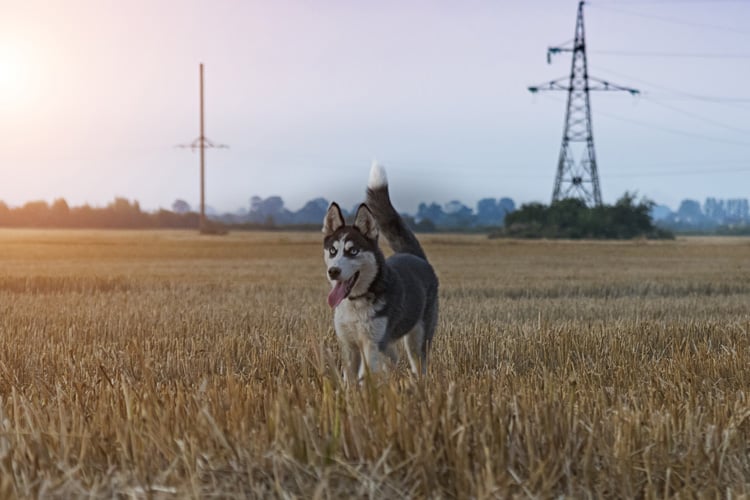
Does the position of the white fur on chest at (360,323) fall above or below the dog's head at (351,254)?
below

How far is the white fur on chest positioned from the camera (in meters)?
6.32

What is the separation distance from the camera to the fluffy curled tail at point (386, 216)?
7488 mm

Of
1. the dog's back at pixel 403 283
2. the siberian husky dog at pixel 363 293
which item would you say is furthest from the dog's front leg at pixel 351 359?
the dog's back at pixel 403 283

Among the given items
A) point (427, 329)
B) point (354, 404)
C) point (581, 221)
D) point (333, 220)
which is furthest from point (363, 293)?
point (581, 221)

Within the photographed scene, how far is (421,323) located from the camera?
7.49 metres

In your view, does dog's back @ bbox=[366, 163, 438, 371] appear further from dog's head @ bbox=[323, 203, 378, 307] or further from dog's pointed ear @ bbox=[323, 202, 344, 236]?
dog's pointed ear @ bbox=[323, 202, 344, 236]

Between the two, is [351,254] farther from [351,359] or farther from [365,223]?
[351,359]

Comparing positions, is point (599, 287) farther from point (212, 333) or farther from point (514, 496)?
point (514, 496)

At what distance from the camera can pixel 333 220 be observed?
6543 mm

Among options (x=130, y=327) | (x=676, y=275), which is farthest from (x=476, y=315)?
(x=676, y=275)

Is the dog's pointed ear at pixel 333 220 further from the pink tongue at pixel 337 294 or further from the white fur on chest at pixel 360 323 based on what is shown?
the white fur on chest at pixel 360 323

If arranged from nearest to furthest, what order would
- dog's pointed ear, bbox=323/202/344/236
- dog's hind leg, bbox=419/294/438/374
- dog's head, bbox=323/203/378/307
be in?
dog's head, bbox=323/203/378/307
dog's pointed ear, bbox=323/202/344/236
dog's hind leg, bbox=419/294/438/374

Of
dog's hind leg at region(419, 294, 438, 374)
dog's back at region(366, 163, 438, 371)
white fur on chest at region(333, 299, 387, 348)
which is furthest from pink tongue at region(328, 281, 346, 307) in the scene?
dog's hind leg at region(419, 294, 438, 374)

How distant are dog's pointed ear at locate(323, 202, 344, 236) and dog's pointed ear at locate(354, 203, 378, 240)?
0.49 feet
